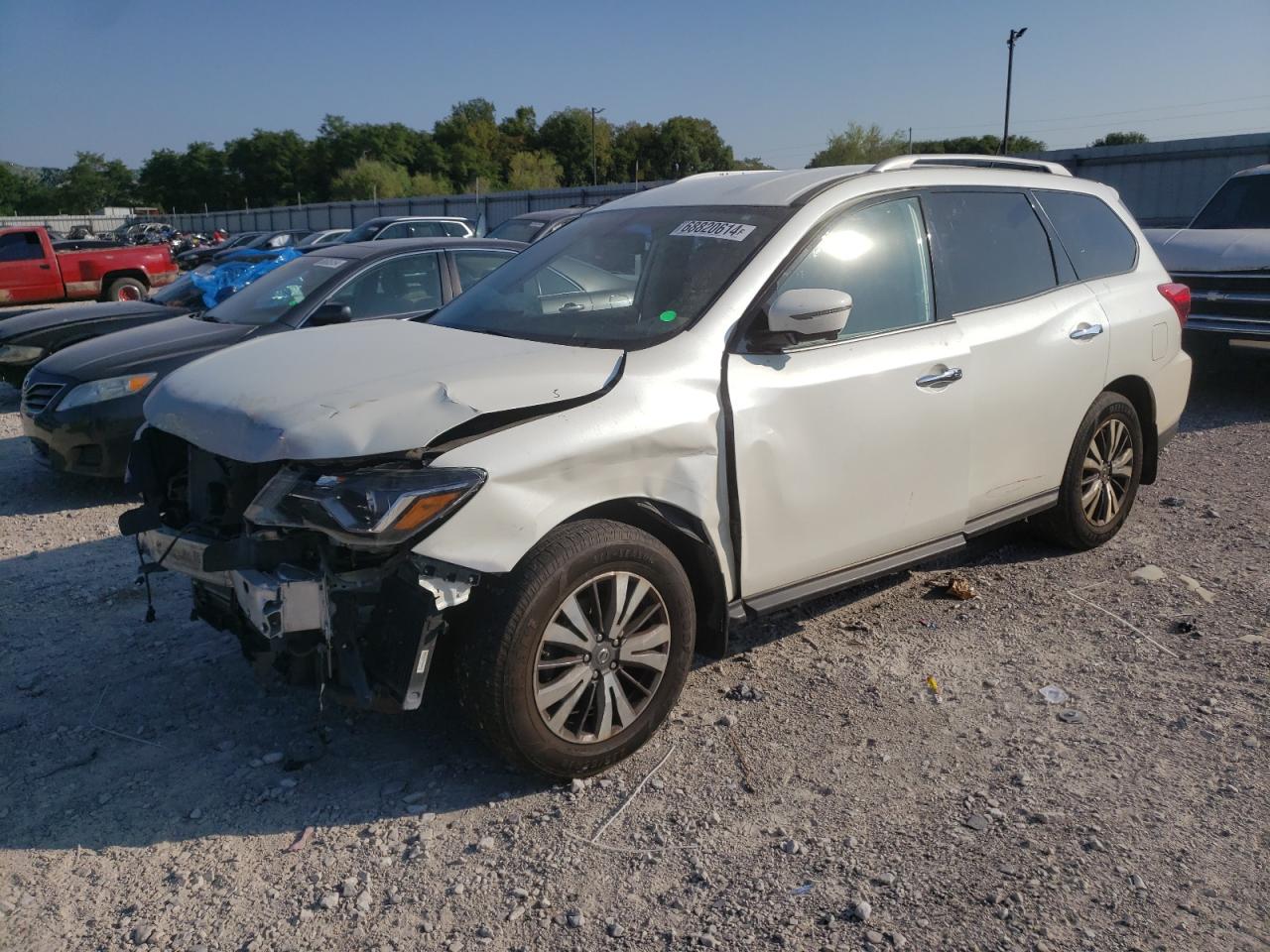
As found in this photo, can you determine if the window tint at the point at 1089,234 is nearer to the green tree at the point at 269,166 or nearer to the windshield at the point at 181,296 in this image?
Result: the windshield at the point at 181,296

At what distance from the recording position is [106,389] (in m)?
6.46

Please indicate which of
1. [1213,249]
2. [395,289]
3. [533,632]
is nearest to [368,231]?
[395,289]

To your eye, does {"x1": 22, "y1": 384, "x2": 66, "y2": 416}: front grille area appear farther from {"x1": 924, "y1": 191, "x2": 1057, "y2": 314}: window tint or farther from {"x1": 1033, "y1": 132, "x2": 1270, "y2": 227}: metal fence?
{"x1": 1033, "y1": 132, "x2": 1270, "y2": 227}: metal fence

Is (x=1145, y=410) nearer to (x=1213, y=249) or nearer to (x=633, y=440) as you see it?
(x=633, y=440)

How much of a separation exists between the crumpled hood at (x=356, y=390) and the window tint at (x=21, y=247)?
18.7 m

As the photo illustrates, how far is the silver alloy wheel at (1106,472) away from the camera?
16.7 ft

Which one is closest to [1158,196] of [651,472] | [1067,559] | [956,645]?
[1067,559]

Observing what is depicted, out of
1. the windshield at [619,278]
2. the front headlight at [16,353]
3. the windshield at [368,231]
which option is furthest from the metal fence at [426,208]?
the windshield at [619,278]

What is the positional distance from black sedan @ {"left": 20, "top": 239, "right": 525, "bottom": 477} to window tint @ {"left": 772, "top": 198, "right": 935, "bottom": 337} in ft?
11.2

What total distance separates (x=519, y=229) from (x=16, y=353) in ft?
22.5

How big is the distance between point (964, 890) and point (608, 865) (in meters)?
0.98

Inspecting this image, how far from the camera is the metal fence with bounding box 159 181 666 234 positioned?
32.6 metres

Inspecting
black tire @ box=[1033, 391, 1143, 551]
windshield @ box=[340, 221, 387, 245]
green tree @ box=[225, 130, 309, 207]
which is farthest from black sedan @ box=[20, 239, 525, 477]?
green tree @ box=[225, 130, 309, 207]

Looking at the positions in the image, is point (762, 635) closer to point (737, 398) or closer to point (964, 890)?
point (737, 398)
